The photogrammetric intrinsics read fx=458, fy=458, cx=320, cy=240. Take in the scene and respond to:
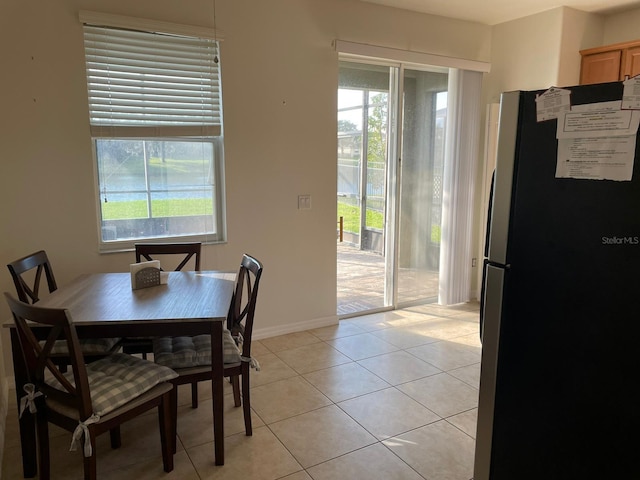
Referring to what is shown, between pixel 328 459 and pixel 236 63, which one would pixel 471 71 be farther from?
pixel 328 459

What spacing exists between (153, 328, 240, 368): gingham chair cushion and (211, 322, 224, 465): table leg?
15 centimetres

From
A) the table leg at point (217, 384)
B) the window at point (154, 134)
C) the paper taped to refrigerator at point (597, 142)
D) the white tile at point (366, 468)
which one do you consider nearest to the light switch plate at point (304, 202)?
the window at point (154, 134)

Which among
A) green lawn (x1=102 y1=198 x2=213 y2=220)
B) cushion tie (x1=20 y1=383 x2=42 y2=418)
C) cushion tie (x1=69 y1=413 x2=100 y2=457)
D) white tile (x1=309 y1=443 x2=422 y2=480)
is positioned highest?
green lawn (x1=102 y1=198 x2=213 y2=220)

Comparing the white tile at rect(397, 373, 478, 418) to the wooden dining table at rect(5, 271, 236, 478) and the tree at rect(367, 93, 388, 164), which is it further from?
the tree at rect(367, 93, 388, 164)

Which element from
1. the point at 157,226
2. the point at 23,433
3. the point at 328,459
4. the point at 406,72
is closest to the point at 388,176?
the point at 406,72

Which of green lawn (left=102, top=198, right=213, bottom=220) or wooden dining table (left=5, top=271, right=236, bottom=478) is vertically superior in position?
green lawn (left=102, top=198, right=213, bottom=220)

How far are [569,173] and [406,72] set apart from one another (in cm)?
321

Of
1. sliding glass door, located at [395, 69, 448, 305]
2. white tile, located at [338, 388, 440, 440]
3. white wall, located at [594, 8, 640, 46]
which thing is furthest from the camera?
sliding glass door, located at [395, 69, 448, 305]

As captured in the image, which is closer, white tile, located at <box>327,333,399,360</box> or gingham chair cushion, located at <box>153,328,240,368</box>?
gingham chair cushion, located at <box>153,328,240,368</box>

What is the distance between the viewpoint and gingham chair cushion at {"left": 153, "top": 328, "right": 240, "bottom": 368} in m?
2.24

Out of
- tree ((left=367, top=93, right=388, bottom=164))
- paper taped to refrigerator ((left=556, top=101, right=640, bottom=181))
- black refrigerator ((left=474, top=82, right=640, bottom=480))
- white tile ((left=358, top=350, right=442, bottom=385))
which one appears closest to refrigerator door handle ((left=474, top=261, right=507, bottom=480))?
black refrigerator ((left=474, top=82, right=640, bottom=480))

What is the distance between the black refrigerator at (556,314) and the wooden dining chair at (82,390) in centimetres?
139

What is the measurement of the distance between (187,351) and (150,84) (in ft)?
6.37

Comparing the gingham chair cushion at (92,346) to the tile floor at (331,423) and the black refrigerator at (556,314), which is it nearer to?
the tile floor at (331,423)
